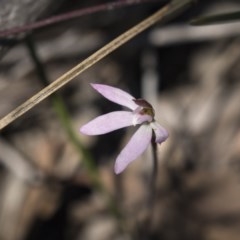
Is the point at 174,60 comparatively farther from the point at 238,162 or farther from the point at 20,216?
the point at 20,216

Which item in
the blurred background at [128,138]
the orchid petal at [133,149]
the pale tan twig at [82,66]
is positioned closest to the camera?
the orchid petal at [133,149]

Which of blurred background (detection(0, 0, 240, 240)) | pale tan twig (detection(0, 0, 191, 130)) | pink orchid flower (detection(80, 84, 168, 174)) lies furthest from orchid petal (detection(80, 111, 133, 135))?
blurred background (detection(0, 0, 240, 240))

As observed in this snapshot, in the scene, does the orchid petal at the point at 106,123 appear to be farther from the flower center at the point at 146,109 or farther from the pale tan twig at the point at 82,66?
the pale tan twig at the point at 82,66

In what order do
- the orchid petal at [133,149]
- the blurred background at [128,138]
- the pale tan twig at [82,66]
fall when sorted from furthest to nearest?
the blurred background at [128,138] → the pale tan twig at [82,66] → the orchid petal at [133,149]

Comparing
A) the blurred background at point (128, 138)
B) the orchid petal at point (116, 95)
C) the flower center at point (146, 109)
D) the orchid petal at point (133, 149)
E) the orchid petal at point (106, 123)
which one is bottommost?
the orchid petal at point (133, 149)

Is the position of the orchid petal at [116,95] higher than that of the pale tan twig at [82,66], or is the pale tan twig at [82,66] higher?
the pale tan twig at [82,66]

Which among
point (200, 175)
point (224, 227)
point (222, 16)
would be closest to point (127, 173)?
point (200, 175)

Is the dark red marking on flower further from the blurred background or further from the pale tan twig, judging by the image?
the blurred background

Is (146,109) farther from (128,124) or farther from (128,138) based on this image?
(128,138)

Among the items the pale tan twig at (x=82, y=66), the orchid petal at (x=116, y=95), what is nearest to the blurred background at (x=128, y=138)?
the pale tan twig at (x=82, y=66)
